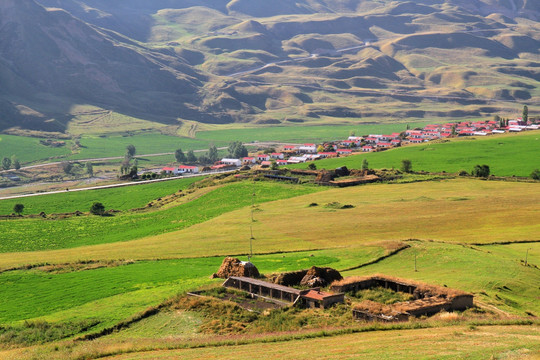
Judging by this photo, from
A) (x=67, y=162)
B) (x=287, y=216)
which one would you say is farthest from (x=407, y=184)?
(x=67, y=162)

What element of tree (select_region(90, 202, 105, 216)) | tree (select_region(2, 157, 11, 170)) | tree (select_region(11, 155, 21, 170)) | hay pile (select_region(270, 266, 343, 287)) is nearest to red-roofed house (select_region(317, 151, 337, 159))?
tree (select_region(90, 202, 105, 216))

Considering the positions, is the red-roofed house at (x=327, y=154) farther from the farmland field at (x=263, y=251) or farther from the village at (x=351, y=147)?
the farmland field at (x=263, y=251)

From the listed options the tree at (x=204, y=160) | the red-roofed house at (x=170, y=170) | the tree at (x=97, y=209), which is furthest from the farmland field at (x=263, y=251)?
the tree at (x=204, y=160)

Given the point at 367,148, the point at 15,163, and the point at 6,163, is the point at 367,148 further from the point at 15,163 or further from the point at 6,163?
the point at 6,163

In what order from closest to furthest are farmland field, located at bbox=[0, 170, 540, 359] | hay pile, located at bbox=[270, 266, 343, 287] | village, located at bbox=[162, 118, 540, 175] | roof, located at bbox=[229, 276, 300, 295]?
farmland field, located at bbox=[0, 170, 540, 359]
roof, located at bbox=[229, 276, 300, 295]
hay pile, located at bbox=[270, 266, 343, 287]
village, located at bbox=[162, 118, 540, 175]

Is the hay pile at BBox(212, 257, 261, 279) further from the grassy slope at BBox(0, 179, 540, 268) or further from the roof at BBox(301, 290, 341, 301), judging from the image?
the grassy slope at BBox(0, 179, 540, 268)

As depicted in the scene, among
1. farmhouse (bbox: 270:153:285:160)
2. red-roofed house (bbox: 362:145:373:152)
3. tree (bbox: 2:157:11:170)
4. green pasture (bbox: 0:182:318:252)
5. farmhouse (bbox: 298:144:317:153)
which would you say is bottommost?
green pasture (bbox: 0:182:318:252)
